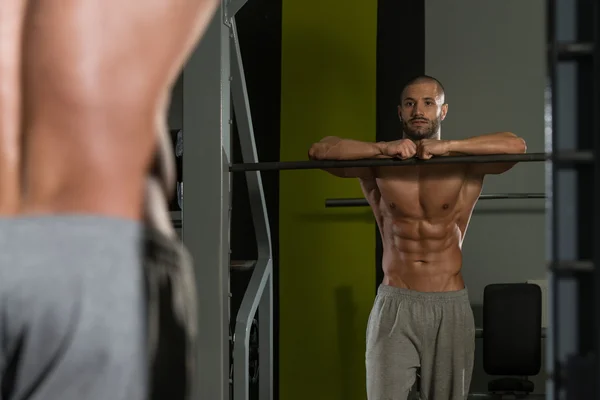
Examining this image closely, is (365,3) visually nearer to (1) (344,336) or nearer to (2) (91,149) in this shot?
(1) (344,336)

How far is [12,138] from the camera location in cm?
91

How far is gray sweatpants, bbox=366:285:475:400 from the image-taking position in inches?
101

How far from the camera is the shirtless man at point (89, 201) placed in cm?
84

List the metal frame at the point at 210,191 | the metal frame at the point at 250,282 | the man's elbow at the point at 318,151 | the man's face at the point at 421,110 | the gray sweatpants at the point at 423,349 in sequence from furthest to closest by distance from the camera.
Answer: the man's face at the point at 421,110 → the gray sweatpants at the point at 423,349 → the man's elbow at the point at 318,151 → the metal frame at the point at 250,282 → the metal frame at the point at 210,191

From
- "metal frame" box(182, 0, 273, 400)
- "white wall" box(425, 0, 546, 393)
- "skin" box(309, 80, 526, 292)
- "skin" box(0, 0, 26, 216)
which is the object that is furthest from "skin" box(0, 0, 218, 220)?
"white wall" box(425, 0, 546, 393)

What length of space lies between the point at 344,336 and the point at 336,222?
1.74 feet

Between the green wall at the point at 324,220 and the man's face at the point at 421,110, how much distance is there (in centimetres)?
89

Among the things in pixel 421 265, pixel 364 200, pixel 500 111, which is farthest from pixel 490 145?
pixel 500 111

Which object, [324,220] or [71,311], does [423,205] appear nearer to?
[324,220]

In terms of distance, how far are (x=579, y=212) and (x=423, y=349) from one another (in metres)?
1.74

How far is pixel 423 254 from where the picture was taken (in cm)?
270

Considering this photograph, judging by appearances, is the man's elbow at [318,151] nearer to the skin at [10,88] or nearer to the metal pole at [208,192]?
the metal pole at [208,192]

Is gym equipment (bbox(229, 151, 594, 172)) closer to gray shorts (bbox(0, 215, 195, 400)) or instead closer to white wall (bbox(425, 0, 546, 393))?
gray shorts (bbox(0, 215, 195, 400))

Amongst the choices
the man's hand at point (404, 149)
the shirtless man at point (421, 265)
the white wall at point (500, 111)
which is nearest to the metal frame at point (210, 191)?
the man's hand at point (404, 149)
